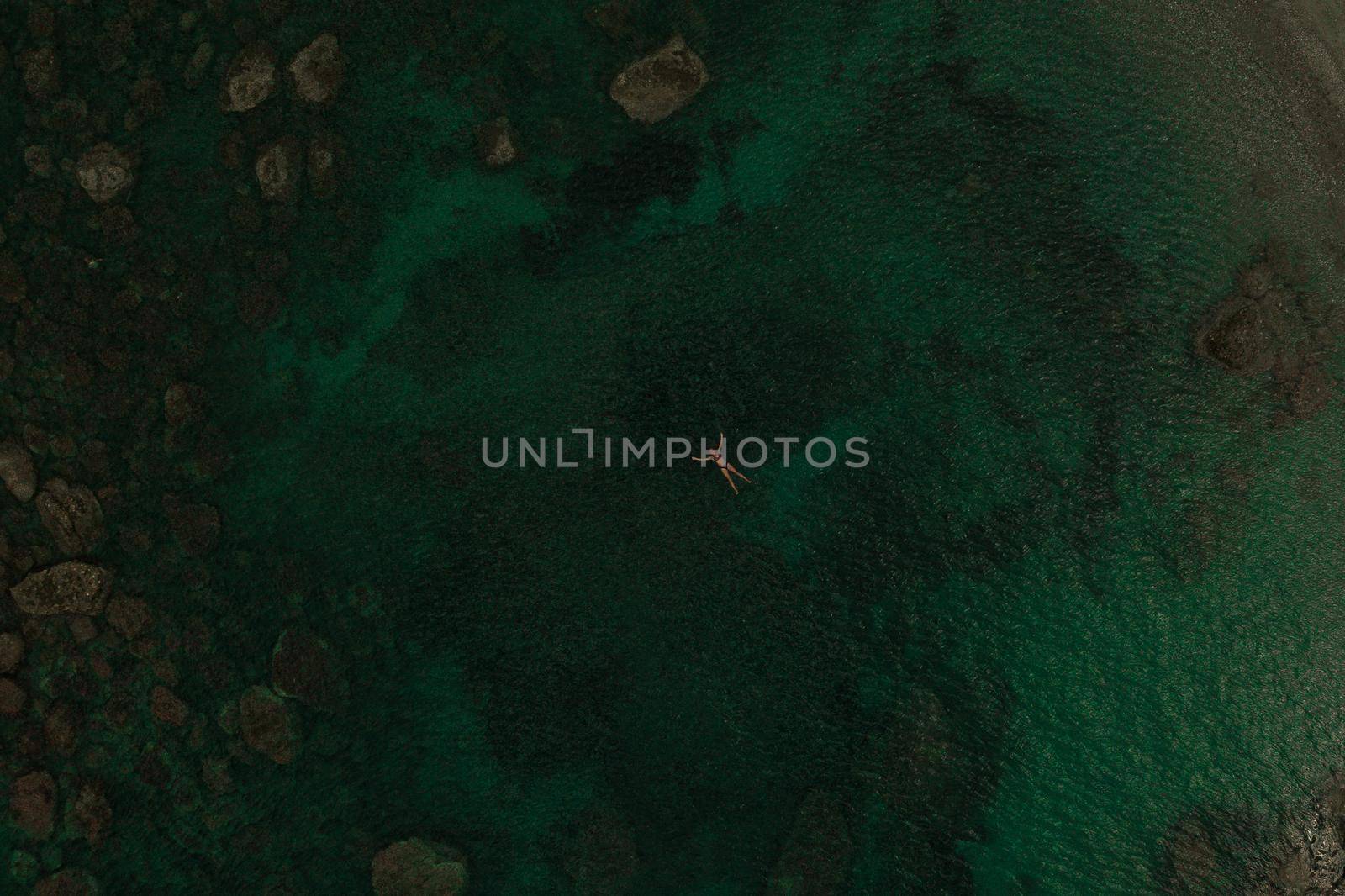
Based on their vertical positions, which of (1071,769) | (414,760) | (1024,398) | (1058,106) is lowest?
(414,760)

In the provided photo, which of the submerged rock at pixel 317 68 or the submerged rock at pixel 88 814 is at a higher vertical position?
the submerged rock at pixel 317 68

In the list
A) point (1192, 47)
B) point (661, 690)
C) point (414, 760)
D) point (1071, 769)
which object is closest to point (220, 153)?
point (414, 760)

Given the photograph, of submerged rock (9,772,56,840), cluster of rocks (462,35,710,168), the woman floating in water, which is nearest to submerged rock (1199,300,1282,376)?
the woman floating in water

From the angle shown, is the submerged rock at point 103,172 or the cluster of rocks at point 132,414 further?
the submerged rock at point 103,172

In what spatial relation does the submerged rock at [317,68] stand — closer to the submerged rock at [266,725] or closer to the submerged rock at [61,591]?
the submerged rock at [61,591]

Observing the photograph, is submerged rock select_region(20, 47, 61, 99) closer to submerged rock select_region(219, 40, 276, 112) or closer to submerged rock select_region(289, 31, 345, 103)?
submerged rock select_region(219, 40, 276, 112)

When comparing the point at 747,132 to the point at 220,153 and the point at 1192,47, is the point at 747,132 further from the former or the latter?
the point at 220,153

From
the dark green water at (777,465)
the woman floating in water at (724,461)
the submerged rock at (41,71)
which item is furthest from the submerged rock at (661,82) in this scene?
the submerged rock at (41,71)
